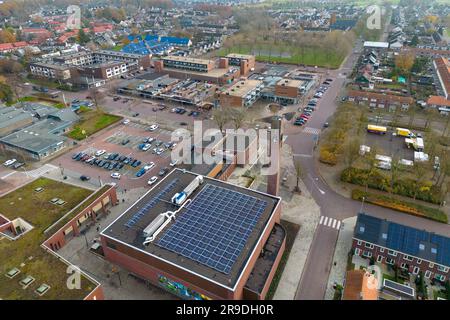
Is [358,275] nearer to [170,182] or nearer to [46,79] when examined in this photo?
[170,182]

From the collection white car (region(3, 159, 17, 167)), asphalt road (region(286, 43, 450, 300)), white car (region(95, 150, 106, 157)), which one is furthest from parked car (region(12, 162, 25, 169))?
asphalt road (region(286, 43, 450, 300))

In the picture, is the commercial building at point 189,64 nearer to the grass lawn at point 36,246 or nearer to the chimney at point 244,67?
the chimney at point 244,67

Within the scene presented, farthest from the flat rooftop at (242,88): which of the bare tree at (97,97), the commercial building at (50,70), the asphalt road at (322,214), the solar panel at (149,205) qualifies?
the commercial building at (50,70)

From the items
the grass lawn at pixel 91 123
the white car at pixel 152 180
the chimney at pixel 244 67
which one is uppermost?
the chimney at pixel 244 67

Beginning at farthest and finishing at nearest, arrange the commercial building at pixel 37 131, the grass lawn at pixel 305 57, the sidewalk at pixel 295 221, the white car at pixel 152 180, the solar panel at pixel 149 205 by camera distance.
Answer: the grass lawn at pixel 305 57 < the commercial building at pixel 37 131 < the white car at pixel 152 180 < the solar panel at pixel 149 205 < the sidewalk at pixel 295 221

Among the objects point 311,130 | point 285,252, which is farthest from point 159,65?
point 285,252

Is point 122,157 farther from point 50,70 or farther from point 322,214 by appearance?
point 50,70

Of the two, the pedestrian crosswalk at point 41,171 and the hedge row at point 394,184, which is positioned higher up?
the hedge row at point 394,184
